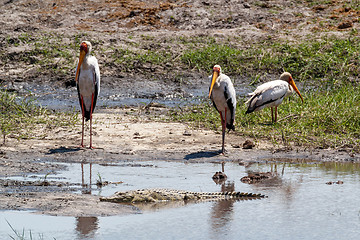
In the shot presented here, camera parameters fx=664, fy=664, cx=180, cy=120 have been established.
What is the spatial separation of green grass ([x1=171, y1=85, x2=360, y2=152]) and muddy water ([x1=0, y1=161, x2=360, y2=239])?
1082 millimetres

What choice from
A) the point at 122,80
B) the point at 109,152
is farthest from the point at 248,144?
the point at 122,80

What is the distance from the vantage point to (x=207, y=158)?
8.95 meters

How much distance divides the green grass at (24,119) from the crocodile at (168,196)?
11.4 feet

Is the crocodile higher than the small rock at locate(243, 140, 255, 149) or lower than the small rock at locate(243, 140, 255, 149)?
lower

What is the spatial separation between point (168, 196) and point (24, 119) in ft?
15.8

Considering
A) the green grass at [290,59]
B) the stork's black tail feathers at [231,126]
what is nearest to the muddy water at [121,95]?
the green grass at [290,59]

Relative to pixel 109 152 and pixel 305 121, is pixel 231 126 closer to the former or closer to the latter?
pixel 305 121

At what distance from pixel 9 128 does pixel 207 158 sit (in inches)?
125

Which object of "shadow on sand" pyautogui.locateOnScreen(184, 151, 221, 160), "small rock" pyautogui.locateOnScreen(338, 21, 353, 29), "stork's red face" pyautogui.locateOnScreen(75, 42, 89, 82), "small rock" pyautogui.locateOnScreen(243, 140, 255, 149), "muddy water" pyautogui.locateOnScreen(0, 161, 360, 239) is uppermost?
"small rock" pyautogui.locateOnScreen(338, 21, 353, 29)

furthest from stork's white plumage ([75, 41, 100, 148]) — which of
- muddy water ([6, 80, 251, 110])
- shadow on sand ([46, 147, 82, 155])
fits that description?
muddy water ([6, 80, 251, 110])

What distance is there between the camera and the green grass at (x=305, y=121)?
9688 mm

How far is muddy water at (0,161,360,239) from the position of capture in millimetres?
5512

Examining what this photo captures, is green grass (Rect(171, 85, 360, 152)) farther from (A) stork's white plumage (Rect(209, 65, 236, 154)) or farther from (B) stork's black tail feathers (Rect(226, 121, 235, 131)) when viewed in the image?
(A) stork's white plumage (Rect(209, 65, 236, 154))

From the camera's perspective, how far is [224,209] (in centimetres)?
639
